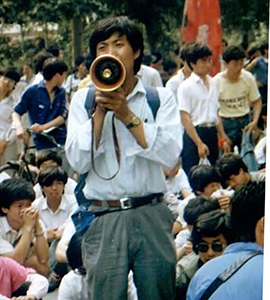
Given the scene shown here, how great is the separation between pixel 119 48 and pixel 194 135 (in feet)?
13.0

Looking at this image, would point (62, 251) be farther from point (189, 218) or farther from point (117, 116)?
point (117, 116)

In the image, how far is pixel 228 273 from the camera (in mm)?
3719

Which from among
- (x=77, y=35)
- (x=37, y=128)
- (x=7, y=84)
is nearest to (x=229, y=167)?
(x=37, y=128)

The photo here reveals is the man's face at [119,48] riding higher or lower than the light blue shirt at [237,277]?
higher

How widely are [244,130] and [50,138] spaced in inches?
81.5

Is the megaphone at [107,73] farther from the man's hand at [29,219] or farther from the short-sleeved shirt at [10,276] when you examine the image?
the man's hand at [29,219]

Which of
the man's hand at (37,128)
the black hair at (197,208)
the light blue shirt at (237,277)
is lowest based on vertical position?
the black hair at (197,208)

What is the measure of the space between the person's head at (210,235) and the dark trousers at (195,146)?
2994mm

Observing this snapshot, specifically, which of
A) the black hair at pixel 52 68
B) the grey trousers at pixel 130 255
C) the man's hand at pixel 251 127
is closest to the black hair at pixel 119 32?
the grey trousers at pixel 130 255

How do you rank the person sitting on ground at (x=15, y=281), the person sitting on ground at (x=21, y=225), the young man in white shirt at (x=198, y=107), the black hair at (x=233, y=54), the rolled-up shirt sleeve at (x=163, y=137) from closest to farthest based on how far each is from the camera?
the rolled-up shirt sleeve at (x=163, y=137)
the person sitting on ground at (x=15, y=281)
the person sitting on ground at (x=21, y=225)
the young man in white shirt at (x=198, y=107)
the black hair at (x=233, y=54)

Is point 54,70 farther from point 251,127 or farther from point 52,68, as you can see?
point 251,127

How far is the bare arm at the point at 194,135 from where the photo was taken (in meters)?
8.52

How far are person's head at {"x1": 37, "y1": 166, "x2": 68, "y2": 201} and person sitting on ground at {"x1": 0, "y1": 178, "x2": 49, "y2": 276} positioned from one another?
1.01 m

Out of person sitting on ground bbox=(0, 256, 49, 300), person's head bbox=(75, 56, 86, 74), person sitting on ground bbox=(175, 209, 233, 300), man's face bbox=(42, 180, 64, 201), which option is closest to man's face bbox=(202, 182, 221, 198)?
man's face bbox=(42, 180, 64, 201)
